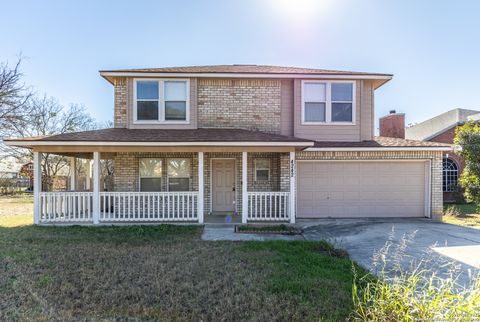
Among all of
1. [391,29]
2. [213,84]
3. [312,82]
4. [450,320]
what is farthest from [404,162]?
[450,320]

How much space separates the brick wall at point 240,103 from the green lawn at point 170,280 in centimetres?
531

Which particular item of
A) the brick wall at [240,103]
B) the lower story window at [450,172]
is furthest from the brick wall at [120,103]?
the lower story window at [450,172]

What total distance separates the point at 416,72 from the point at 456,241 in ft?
34.0

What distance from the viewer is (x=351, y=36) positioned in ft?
38.1

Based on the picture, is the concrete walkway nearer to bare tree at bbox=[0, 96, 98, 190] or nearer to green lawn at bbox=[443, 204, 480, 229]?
green lawn at bbox=[443, 204, 480, 229]

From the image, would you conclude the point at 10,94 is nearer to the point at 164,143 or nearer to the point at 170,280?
the point at 164,143

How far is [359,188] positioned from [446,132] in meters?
13.2

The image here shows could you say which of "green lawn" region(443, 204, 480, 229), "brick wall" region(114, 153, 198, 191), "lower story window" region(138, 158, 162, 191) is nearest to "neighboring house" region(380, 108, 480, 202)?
"green lawn" region(443, 204, 480, 229)

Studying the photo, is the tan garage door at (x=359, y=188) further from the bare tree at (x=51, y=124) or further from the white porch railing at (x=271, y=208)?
the bare tree at (x=51, y=124)

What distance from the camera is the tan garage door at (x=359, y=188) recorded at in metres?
10.2

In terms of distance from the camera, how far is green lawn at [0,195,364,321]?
3471 millimetres

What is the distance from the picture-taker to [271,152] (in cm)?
1027

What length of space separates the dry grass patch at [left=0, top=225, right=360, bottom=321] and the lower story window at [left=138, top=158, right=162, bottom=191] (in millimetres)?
3674

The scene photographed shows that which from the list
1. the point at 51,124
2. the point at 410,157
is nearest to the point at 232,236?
the point at 410,157
